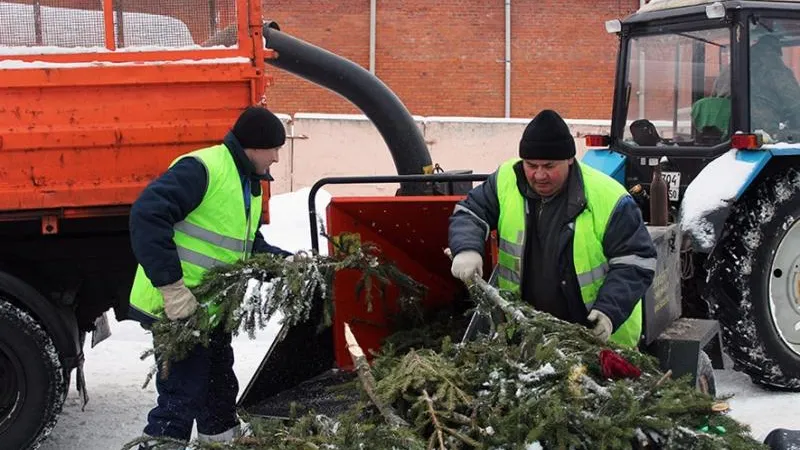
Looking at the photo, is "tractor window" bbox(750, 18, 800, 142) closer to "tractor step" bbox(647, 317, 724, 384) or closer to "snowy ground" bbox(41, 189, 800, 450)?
"snowy ground" bbox(41, 189, 800, 450)

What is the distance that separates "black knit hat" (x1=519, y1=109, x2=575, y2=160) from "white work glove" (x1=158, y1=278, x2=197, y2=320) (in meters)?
1.39

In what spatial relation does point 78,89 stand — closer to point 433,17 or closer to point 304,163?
point 304,163

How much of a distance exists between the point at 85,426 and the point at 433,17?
1480 cm

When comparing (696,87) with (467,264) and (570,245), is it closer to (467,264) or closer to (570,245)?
(570,245)

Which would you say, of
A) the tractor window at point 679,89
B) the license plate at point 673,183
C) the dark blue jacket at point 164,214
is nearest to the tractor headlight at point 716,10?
the tractor window at point 679,89

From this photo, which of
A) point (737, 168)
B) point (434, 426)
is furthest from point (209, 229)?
point (737, 168)

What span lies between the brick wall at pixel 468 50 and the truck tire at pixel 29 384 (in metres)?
14.6

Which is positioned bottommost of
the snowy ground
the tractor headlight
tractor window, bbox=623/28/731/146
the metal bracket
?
the snowy ground

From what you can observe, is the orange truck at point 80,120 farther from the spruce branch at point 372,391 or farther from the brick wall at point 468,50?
the brick wall at point 468,50

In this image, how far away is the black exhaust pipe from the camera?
6336 mm

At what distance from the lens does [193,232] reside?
420 centimetres

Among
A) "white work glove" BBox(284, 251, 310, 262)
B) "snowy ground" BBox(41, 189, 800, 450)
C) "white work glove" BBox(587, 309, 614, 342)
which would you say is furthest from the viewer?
"snowy ground" BBox(41, 189, 800, 450)

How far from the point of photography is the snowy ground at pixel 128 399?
5254 millimetres

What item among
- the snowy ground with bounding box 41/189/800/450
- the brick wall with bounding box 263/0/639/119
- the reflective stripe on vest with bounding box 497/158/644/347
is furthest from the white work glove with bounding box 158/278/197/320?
the brick wall with bounding box 263/0/639/119
